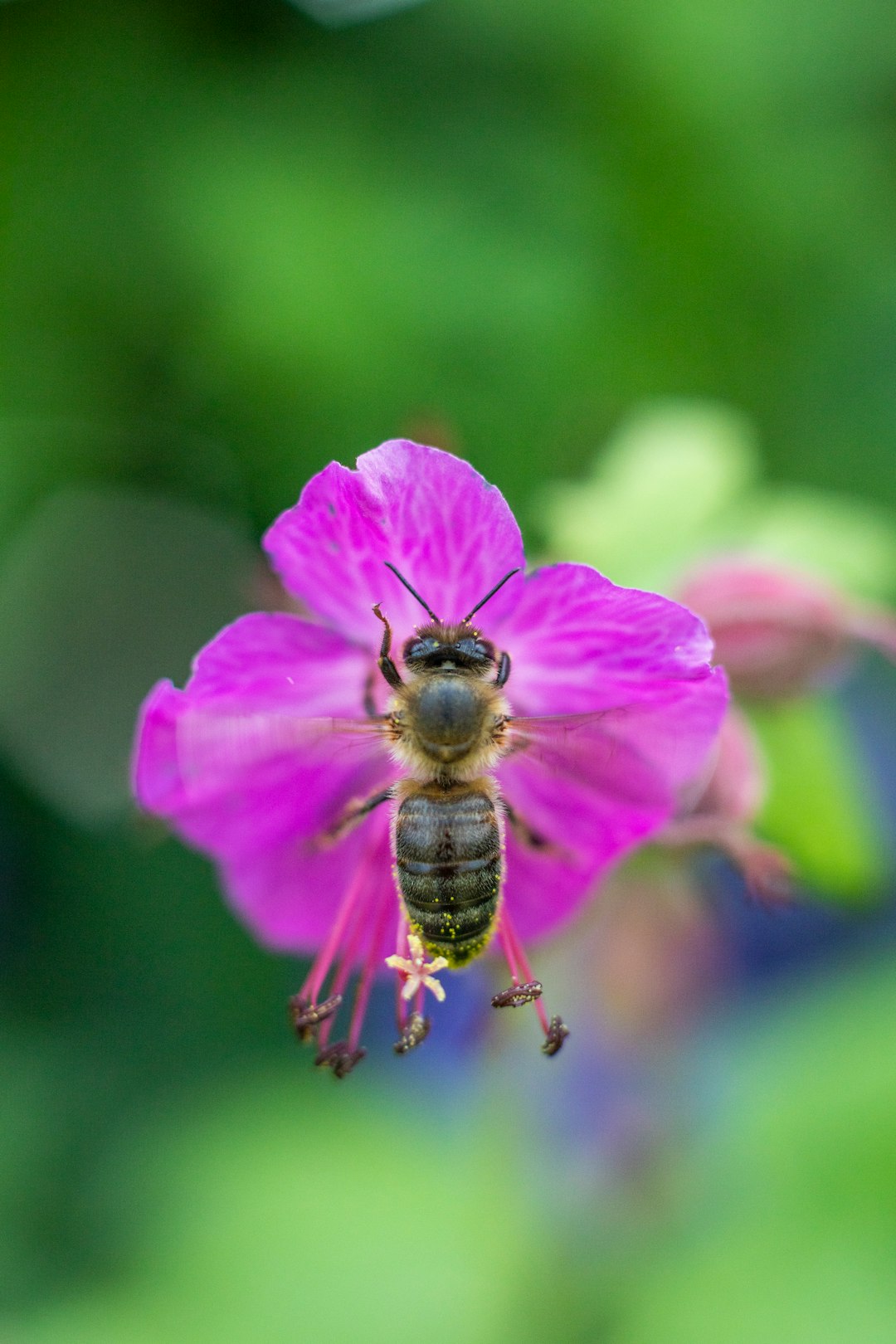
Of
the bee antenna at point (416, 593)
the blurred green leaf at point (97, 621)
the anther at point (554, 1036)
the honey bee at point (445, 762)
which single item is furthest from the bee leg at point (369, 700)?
the blurred green leaf at point (97, 621)

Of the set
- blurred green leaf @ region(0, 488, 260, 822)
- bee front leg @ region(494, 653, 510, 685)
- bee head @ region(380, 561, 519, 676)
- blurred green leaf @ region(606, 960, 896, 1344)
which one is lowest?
blurred green leaf @ region(606, 960, 896, 1344)

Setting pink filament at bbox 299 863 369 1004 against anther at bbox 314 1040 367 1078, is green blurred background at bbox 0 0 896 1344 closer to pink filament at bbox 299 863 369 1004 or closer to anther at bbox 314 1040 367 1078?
pink filament at bbox 299 863 369 1004

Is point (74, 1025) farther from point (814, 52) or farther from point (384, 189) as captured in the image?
point (814, 52)

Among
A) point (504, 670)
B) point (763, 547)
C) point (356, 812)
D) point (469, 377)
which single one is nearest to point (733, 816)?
point (504, 670)

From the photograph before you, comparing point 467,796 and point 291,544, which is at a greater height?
point 291,544

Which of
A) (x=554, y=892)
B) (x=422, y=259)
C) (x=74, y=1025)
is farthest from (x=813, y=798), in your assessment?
(x=74, y=1025)

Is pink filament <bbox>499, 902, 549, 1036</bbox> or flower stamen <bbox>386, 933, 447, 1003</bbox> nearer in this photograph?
flower stamen <bbox>386, 933, 447, 1003</bbox>

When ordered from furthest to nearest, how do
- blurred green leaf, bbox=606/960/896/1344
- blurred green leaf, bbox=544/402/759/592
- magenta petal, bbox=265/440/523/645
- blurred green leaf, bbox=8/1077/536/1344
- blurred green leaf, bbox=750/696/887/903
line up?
1. blurred green leaf, bbox=8/1077/536/1344
2. blurred green leaf, bbox=606/960/896/1344
3. blurred green leaf, bbox=544/402/759/592
4. blurred green leaf, bbox=750/696/887/903
5. magenta petal, bbox=265/440/523/645

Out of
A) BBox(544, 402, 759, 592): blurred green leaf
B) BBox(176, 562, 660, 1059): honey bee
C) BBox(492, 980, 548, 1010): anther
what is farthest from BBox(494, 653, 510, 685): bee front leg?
BBox(544, 402, 759, 592): blurred green leaf
